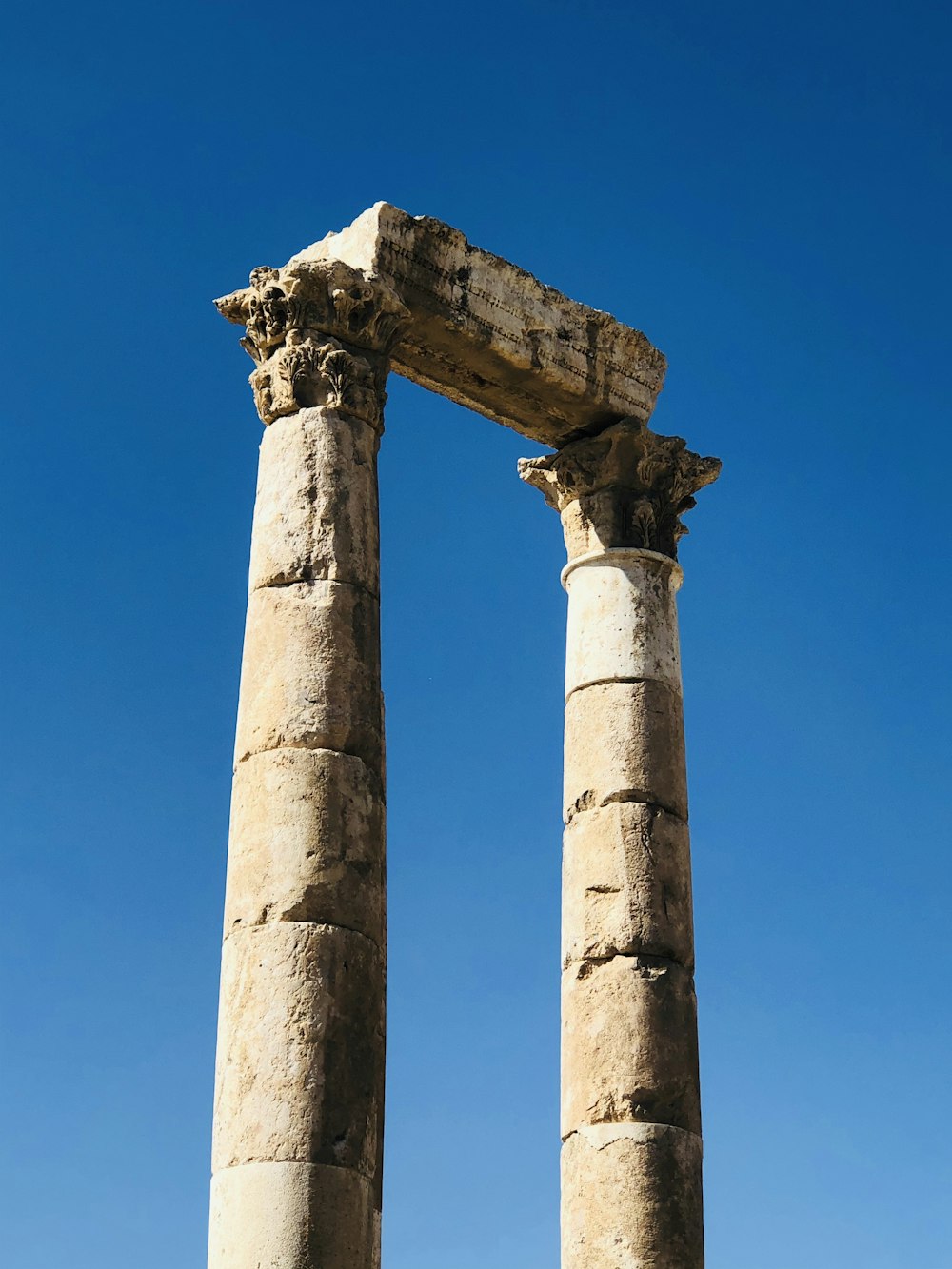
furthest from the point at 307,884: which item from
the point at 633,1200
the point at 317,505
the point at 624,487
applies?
the point at 624,487

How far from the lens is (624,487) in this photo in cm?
2134

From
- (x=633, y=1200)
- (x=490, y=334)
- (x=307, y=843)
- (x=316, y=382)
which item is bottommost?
(x=633, y=1200)

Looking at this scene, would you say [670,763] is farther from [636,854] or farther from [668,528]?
[668,528]

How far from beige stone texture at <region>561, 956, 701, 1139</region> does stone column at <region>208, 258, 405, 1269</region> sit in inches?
133

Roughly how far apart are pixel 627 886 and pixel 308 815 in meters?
4.44

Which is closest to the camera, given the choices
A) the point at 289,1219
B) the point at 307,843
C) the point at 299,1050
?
the point at 289,1219

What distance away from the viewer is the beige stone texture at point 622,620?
20.3 meters

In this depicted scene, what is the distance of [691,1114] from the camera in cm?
1859

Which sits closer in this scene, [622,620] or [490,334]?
[490,334]

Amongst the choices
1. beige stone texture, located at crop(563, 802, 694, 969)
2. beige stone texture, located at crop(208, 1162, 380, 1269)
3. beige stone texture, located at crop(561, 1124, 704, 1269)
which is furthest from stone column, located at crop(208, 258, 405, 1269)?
beige stone texture, located at crop(563, 802, 694, 969)

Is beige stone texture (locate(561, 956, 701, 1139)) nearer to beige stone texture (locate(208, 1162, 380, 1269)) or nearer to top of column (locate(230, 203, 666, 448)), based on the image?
beige stone texture (locate(208, 1162, 380, 1269))

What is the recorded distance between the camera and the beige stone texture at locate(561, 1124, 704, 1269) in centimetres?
1778

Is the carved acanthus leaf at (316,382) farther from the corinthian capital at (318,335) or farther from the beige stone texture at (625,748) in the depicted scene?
the beige stone texture at (625,748)

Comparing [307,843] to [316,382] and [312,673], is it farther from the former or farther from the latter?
[316,382]
